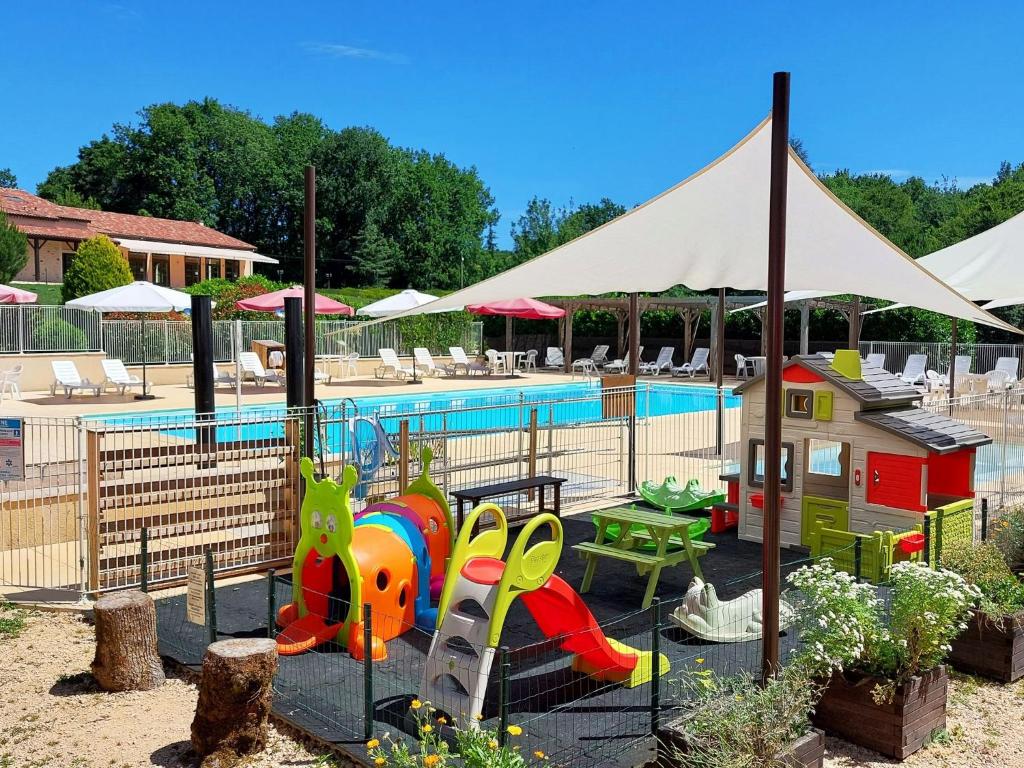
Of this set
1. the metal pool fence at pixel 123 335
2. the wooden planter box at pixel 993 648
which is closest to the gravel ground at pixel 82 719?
the wooden planter box at pixel 993 648

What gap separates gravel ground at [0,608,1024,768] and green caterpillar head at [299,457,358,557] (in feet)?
4.06

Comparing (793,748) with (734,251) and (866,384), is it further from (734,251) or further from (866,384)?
(866,384)

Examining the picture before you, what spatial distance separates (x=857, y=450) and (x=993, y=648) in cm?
264

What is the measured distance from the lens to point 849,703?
5277mm

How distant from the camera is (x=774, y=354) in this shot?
4766 mm

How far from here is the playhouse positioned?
8.29 m

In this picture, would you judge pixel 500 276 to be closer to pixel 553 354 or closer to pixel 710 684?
pixel 710 684

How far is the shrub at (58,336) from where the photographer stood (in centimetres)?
2477

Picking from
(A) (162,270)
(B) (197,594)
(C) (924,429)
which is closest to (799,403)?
(C) (924,429)

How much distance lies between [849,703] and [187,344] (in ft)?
84.4

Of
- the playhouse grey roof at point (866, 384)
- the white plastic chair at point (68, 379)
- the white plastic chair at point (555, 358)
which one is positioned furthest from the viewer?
the white plastic chair at point (555, 358)

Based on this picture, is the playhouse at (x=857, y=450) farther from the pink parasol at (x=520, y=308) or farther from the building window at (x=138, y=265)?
the building window at (x=138, y=265)

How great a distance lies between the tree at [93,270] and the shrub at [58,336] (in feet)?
17.6

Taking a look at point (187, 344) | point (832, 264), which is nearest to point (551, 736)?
point (832, 264)
